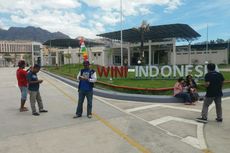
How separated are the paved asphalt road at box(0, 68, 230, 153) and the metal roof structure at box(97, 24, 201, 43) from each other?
41.4 metres

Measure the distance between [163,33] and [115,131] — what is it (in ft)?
164

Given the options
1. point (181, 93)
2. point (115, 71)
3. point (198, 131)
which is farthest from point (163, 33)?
point (198, 131)

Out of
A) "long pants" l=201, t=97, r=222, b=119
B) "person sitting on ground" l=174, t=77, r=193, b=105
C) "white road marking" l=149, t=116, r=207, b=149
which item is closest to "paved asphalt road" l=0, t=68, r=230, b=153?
"white road marking" l=149, t=116, r=207, b=149

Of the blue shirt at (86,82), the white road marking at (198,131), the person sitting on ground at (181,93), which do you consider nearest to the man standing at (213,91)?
the white road marking at (198,131)

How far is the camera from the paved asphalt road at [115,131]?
5758 mm

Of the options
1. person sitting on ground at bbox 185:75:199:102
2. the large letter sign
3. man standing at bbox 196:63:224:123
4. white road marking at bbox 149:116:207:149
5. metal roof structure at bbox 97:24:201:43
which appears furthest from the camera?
metal roof structure at bbox 97:24:201:43

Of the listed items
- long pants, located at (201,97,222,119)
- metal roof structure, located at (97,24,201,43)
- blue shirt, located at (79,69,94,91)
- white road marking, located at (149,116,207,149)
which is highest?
metal roof structure, located at (97,24,201,43)

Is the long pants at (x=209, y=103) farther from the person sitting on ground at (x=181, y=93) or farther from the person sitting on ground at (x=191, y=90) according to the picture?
the person sitting on ground at (x=191, y=90)

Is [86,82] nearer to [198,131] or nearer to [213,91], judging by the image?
[198,131]

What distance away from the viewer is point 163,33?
55062 mm

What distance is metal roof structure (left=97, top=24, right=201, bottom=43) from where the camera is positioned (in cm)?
4990

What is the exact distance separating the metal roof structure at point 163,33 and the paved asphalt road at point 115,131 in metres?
41.4

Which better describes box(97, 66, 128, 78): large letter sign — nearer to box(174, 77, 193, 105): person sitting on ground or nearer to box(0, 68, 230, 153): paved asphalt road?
box(174, 77, 193, 105): person sitting on ground

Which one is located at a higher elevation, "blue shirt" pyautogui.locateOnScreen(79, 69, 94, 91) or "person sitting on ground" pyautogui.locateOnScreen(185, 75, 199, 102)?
"blue shirt" pyautogui.locateOnScreen(79, 69, 94, 91)
